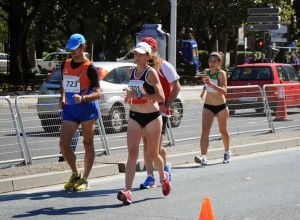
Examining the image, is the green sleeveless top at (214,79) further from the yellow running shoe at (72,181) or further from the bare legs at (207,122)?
the yellow running shoe at (72,181)

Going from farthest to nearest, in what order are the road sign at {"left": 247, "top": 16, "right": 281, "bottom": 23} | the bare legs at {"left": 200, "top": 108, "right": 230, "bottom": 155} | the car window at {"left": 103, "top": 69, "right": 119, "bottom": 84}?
the road sign at {"left": 247, "top": 16, "right": 281, "bottom": 23}
the car window at {"left": 103, "top": 69, "right": 119, "bottom": 84}
the bare legs at {"left": 200, "top": 108, "right": 230, "bottom": 155}

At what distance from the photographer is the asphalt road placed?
792 centimetres

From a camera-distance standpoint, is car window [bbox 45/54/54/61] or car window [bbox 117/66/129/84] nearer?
car window [bbox 117/66/129/84]

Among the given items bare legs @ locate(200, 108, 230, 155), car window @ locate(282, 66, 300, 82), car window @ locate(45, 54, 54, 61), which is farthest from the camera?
car window @ locate(45, 54, 54, 61)

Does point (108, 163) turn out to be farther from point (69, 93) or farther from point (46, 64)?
point (46, 64)

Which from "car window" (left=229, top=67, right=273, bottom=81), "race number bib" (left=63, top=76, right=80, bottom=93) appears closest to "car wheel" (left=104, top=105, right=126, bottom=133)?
"race number bib" (left=63, top=76, right=80, bottom=93)

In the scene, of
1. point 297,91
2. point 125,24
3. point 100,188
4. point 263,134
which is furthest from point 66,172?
point 125,24

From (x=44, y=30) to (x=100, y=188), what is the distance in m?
42.1

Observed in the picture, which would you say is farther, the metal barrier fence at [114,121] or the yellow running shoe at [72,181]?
the metal barrier fence at [114,121]

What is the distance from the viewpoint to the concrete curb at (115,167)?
9430 mm

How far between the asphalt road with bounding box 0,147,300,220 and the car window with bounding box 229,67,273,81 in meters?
11.7

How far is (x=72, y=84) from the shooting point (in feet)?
29.7

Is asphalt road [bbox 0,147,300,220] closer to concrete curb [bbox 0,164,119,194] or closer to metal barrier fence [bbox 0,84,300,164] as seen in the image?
concrete curb [bbox 0,164,119,194]

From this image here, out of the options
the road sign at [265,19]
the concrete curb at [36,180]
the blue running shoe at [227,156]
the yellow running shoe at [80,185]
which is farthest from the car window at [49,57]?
the yellow running shoe at [80,185]
